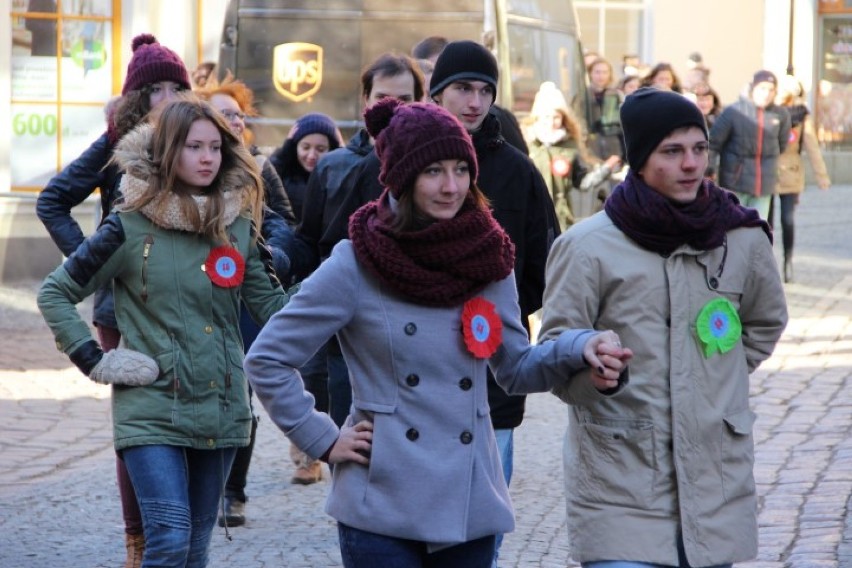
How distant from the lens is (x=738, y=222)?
159 inches

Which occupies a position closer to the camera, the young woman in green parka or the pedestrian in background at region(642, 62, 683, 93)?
the young woman in green parka

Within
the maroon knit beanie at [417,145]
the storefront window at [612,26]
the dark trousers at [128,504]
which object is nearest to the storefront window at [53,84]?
the dark trousers at [128,504]

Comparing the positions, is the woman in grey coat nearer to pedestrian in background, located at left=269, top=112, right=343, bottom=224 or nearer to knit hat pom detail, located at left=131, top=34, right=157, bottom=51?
knit hat pom detail, located at left=131, top=34, right=157, bottom=51

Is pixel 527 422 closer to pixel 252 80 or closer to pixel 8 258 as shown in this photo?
pixel 252 80

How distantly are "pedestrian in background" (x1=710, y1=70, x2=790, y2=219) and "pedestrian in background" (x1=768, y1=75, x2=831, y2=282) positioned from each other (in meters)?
0.28

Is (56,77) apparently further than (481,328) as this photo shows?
Yes

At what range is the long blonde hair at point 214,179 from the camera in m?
5.04

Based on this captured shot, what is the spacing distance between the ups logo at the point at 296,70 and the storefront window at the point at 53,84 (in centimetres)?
184

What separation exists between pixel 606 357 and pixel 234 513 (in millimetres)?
3594

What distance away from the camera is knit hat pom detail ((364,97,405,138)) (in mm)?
4270

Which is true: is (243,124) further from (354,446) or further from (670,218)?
(354,446)

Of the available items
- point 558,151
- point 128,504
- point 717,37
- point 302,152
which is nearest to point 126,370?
point 128,504

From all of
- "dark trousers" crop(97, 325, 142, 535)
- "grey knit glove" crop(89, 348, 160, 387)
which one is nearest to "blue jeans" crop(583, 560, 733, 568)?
"grey knit glove" crop(89, 348, 160, 387)

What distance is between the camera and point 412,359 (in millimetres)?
3721
